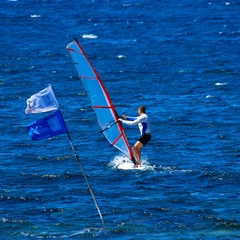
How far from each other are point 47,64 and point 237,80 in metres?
12.1

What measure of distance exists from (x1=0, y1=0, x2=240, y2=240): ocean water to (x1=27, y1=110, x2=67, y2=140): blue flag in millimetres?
2271

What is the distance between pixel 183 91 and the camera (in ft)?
Result: 137

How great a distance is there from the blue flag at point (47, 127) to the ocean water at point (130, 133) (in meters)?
2.27

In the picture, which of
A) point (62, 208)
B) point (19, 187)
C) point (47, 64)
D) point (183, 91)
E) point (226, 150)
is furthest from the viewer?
point (47, 64)

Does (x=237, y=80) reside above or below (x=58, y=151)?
below

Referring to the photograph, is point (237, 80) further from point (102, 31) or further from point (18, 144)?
point (102, 31)

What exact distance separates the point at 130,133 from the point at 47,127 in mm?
12743

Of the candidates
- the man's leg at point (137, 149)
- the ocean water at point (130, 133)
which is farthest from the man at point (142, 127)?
the ocean water at point (130, 133)

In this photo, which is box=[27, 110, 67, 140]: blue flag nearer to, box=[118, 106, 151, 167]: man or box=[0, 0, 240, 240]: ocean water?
box=[0, 0, 240, 240]: ocean water

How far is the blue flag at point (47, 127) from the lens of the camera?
20.6 metres

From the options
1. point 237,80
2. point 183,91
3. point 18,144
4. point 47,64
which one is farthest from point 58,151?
point 47,64

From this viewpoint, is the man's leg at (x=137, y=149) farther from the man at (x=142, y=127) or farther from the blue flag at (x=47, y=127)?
the blue flag at (x=47, y=127)

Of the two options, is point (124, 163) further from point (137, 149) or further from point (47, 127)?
point (47, 127)

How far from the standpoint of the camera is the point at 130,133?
33.2 metres
